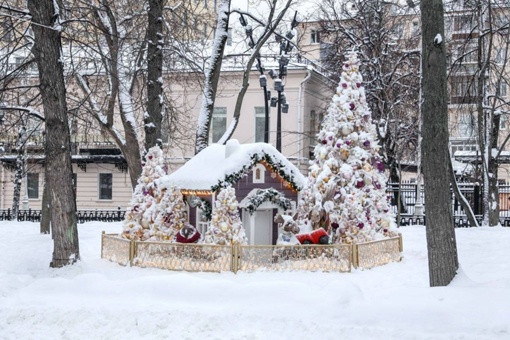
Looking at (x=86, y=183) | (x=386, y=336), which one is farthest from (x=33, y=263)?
(x=86, y=183)

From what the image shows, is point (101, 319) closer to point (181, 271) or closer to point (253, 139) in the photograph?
point (181, 271)

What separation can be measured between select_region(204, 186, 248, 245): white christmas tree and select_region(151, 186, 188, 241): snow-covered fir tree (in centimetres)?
168

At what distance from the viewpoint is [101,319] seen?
9.48 metres

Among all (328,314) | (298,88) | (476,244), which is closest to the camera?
(328,314)

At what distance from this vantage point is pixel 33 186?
38688 millimetres

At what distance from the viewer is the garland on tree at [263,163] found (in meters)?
14.4

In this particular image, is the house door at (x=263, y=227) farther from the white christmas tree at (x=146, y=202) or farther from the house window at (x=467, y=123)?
the house window at (x=467, y=123)

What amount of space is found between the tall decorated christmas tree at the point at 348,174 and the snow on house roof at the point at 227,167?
67 centimetres

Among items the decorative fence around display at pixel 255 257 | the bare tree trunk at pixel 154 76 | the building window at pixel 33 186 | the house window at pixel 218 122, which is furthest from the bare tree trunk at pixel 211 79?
the building window at pixel 33 186

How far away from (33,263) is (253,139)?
21.3 meters

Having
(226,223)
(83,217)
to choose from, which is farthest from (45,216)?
(226,223)

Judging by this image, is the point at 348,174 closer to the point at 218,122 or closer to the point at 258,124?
the point at 258,124

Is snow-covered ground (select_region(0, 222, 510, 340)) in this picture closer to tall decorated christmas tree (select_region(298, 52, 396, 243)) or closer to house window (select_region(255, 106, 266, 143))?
tall decorated christmas tree (select_region(298, 52, 396, 243))

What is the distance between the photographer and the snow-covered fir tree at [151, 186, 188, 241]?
1514 centimetres
